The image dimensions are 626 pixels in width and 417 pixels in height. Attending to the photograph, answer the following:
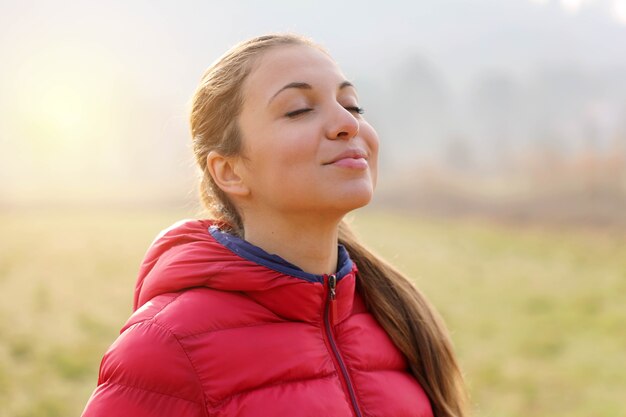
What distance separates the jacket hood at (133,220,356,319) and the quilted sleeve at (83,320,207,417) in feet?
0.68

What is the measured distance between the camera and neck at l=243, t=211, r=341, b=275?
2074 mm

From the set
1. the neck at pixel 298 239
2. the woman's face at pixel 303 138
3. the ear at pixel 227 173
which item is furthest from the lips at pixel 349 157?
the ear at pixel 227 173

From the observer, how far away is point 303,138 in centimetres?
194

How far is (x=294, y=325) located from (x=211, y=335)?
0.84ft

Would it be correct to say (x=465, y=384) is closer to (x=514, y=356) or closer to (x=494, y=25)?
(x=514, y=356)

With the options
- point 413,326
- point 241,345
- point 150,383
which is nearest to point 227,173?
point 241,345

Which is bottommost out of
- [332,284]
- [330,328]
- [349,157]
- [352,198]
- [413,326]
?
[413,326]

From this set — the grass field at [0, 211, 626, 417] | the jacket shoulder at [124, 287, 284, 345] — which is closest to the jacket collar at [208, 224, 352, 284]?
the jacket shoulder at [124, 287, 284, 345]

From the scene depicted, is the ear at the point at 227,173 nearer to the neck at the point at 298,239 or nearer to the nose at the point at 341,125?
the neck at the point at 298,239

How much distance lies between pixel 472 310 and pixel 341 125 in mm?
8177

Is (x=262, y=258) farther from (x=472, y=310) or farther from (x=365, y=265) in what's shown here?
(x=472, y=310)

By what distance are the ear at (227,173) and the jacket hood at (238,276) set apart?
0.46 feet

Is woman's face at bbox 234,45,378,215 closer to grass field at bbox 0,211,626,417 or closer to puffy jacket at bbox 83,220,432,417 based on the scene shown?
puffy jacket at bbox 83,220,432,417

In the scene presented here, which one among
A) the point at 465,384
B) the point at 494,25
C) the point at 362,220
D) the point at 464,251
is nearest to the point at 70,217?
the point at 362,220
